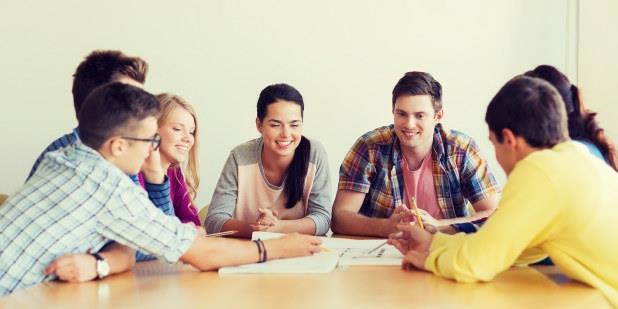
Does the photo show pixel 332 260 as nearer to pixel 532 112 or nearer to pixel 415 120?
pixel 532 112

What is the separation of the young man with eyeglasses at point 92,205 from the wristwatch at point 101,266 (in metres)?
0.01

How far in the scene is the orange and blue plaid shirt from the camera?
3.00 metres

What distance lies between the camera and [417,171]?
305 cm

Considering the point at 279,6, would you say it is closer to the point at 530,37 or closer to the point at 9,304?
the point at 530,37

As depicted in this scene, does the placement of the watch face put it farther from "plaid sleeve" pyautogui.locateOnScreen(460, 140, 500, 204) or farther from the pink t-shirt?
"plaid sleeve" pyautogui.locateOnScreen(460, 140, 500, 204)

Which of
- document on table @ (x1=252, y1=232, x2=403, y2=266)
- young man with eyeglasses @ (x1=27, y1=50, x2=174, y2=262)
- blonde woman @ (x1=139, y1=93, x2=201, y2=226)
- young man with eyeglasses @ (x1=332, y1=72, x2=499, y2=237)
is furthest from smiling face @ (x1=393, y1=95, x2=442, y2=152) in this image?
young man with eyeglasses @ (x1=27, y1=50, x2=174, y2=262)

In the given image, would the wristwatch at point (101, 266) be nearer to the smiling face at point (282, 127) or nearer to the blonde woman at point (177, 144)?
the blonde woman at point (177, 144)

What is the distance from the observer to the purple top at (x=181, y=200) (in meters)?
2.91

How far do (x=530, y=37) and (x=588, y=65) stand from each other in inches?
12.9

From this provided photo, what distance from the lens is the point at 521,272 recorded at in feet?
6.70

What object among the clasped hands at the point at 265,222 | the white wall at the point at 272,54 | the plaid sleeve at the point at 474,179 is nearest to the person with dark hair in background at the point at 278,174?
the clasped hands at the point at 265,222

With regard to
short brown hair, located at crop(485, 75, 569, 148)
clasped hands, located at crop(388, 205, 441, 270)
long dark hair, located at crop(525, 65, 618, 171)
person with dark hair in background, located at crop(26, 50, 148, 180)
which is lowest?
clasped hands, located at crop(388, 205, 441, 270)

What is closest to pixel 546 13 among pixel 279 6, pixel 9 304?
pixel 279 6

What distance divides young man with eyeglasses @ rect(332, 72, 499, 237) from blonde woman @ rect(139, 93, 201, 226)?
55 centimetres
